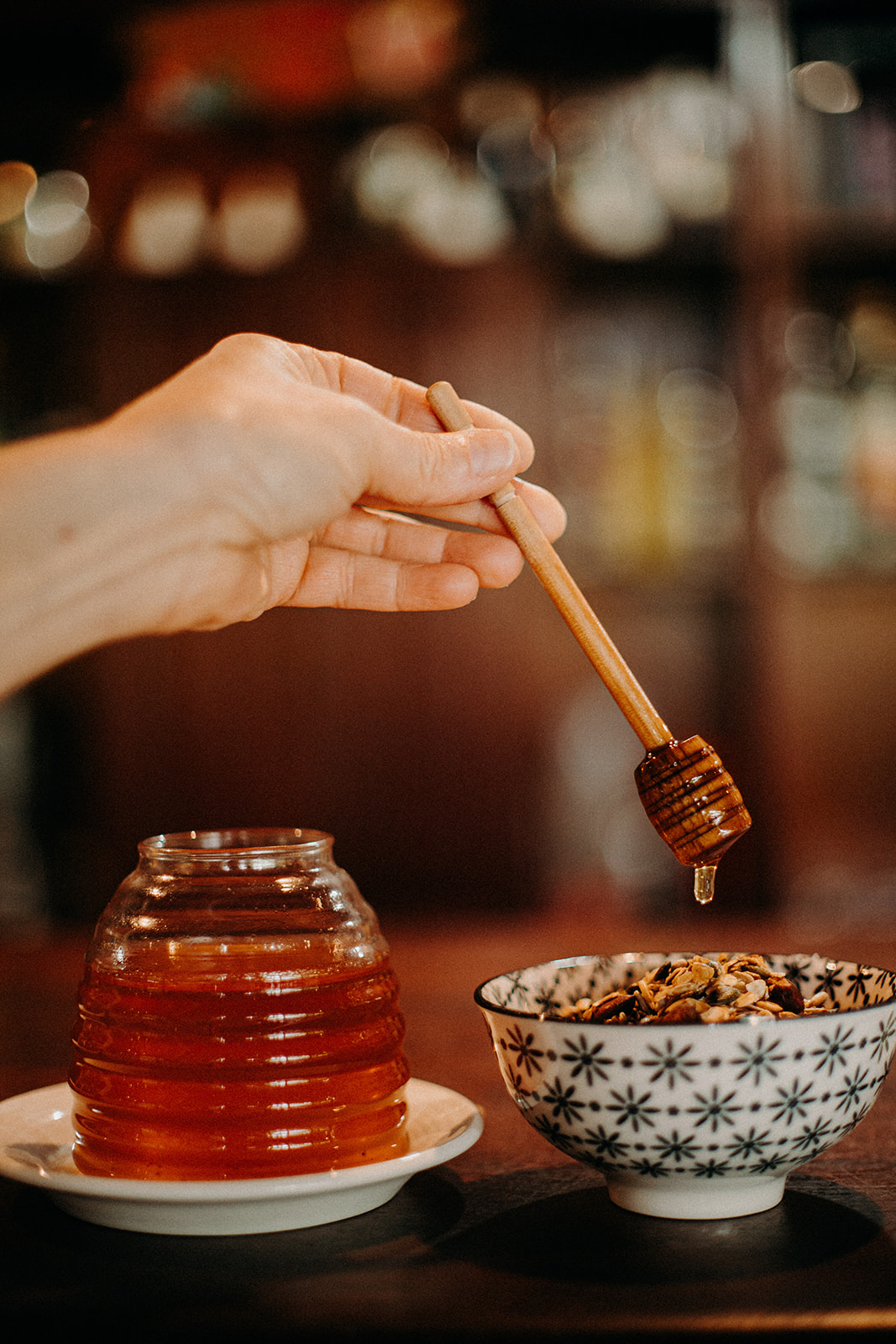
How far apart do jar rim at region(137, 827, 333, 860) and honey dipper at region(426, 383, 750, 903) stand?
21 cm

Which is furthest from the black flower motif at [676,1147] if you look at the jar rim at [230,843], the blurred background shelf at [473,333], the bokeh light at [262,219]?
the bokeh light at [262,219]

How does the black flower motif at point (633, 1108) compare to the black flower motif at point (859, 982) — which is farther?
the black flower motif at point (859, 982)

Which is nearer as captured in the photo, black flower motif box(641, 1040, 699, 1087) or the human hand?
black flower motif box(641, 1040, 699, 1087)

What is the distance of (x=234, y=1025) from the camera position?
2.23 feet

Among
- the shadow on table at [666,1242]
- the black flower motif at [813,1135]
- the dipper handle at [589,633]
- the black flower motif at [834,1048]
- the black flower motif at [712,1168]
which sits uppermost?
the dipper handle at [589,633]

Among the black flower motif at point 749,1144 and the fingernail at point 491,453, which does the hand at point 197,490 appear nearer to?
the fingernail at point 491,453

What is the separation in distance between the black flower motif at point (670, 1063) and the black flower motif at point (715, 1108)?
0.04 ft

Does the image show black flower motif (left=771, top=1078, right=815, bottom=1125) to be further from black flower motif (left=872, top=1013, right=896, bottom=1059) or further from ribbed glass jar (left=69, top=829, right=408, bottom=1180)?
ribbed glass jar (left=69, top=829, right=408, bottom=1180)

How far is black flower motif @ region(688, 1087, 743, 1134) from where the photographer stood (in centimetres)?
63

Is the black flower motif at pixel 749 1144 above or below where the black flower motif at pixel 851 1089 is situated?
below

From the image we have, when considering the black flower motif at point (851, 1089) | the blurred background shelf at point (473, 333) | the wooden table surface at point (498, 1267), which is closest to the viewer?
the wooden table surface at point (498, 1267)

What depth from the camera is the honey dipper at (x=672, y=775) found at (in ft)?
2.62

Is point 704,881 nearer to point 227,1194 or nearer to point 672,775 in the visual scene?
point 672,775

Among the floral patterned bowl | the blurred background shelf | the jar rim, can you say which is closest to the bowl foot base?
the floral patterned bowl
